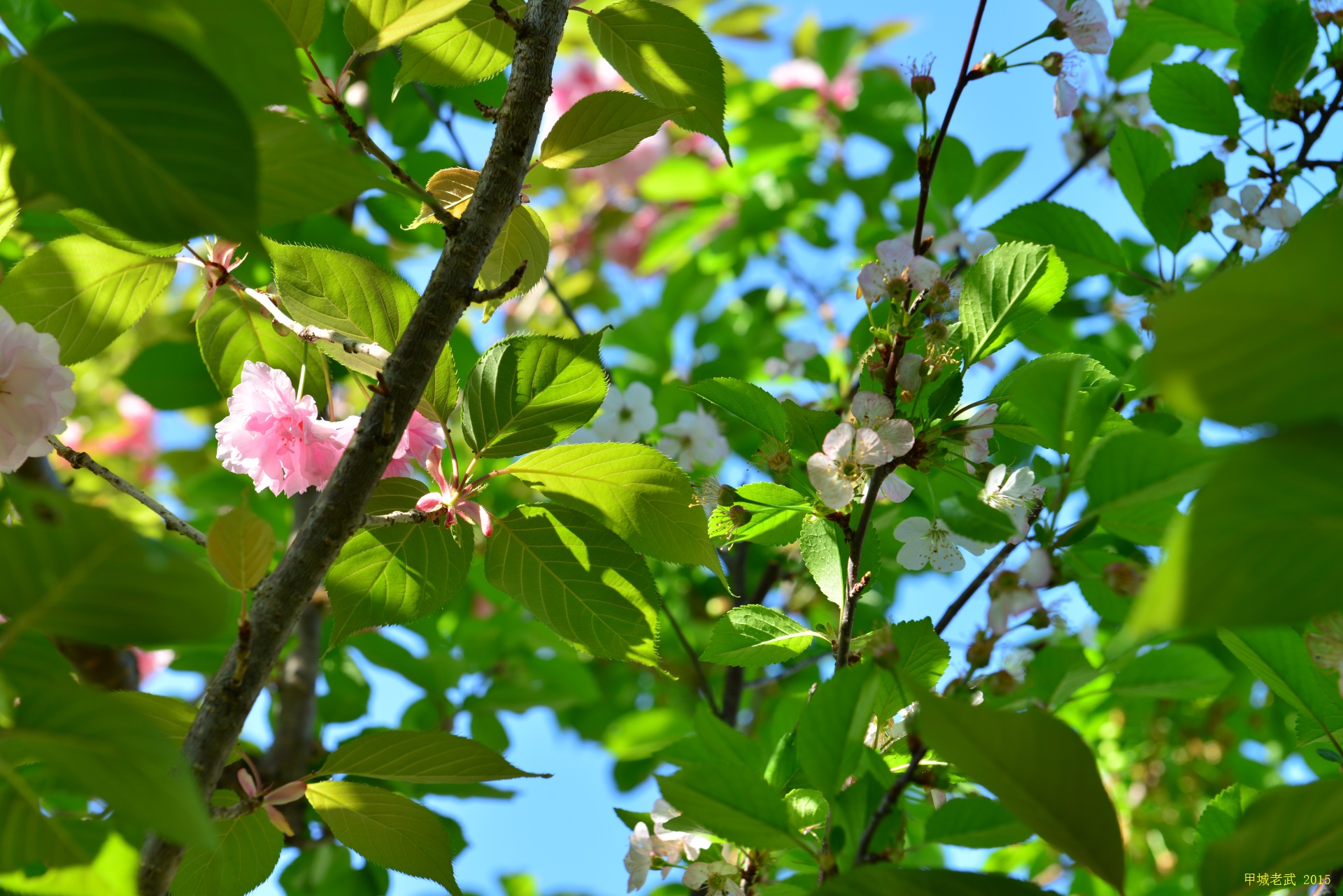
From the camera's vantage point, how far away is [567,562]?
706 mm

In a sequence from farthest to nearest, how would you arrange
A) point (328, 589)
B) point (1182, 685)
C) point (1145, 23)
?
point (1145, 23)
point (1182, 685)
point (328, 589)

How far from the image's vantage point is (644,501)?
69 centimetres

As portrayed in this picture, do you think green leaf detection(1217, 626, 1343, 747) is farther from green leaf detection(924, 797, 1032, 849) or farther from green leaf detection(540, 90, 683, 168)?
green leaf detection(540, 90, 683, 168)

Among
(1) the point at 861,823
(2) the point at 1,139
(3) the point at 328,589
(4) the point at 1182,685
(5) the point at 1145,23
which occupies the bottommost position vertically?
(1) the point at 861,823

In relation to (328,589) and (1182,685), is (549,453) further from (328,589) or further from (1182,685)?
(1182,685)

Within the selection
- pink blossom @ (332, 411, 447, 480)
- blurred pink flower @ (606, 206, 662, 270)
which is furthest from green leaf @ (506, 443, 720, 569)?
blurred pink flower @ (606, 206, 662, 270)

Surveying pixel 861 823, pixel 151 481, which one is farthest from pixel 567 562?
pixel 151 481

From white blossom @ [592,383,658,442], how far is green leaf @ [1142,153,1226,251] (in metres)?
0.84

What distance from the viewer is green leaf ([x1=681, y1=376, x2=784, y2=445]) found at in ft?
2.33

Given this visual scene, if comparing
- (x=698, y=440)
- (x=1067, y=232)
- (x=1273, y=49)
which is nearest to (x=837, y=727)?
(x=1067, y=232)

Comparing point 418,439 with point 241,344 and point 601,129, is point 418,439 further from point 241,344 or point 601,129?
point 601,129

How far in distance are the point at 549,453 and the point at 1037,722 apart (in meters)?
0.44

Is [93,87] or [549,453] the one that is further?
[549,453]

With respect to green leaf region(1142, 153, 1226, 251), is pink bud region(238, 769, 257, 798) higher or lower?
lower
